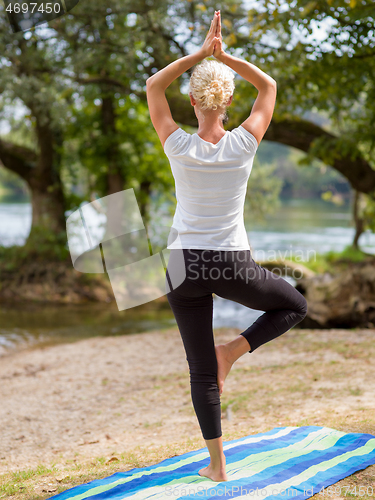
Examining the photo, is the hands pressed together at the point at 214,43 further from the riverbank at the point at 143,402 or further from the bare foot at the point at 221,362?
the riverbank at the point at 143,402

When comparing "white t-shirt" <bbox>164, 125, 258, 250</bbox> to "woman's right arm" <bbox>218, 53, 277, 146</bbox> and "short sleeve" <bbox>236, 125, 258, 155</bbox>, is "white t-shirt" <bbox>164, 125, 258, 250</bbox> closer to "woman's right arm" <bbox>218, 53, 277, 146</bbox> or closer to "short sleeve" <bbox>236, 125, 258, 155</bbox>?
"short sleeve" <bbox>236, 125, 258, 155</bbox>

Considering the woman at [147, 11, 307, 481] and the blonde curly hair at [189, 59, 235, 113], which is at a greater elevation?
the blonde curly hair at [189, 59, 235, 113]

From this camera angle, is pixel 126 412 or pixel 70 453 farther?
pixel 126 412

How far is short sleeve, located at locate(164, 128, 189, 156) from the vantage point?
2215mm

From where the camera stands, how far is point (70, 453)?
358 centimetres

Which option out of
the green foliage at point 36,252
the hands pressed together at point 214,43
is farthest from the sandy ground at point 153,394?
the green foliage at point 36,252

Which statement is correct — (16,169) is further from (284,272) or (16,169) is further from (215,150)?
(215,150)

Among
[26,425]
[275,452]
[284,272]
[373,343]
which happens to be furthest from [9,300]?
[275,452]

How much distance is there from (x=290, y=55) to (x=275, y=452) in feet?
20.9

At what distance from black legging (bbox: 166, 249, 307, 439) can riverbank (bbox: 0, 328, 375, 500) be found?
91 centimetres

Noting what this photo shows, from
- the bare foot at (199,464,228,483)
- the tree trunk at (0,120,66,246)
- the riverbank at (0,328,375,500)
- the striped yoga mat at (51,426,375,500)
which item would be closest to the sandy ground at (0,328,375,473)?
the riverbank at (0,328,375,500)

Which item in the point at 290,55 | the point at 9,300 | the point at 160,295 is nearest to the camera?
the point at 290,55

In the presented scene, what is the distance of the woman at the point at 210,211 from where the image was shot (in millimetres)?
2223

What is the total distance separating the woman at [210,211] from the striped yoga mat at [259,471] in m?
0.27
